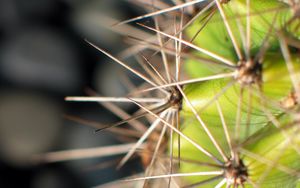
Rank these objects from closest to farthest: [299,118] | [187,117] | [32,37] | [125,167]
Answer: [299,118]
[187,117]
[125,167]
[32,37]

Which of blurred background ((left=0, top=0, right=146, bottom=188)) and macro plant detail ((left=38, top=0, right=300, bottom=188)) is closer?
macro plant detail ((left=38, top=0, right=300, bottom=188))

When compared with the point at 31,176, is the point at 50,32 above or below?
above

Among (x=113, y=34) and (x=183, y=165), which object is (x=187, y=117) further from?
(x=113, y=34)

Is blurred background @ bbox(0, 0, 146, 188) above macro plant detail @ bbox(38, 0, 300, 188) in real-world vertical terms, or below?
above

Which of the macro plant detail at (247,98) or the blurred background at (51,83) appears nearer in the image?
the macro plant detail at (247,98)

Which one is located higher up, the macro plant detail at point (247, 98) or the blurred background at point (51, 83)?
the blurred background at point (51, 83)

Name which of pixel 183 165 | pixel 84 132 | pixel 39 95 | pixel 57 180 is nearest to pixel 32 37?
pixel 39 95

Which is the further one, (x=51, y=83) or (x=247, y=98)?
(x=51, y=83)

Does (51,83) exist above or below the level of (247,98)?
above
